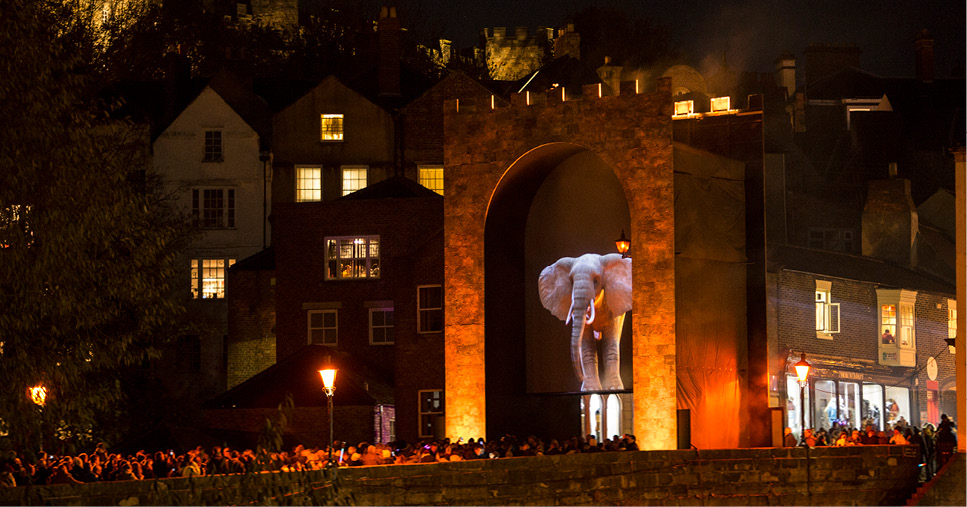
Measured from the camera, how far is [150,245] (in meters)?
24.4

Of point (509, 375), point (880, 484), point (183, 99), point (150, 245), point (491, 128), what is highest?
point (183, 99)

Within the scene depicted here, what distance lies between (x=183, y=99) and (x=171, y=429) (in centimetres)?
2625

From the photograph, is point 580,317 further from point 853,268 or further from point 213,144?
point 213,144

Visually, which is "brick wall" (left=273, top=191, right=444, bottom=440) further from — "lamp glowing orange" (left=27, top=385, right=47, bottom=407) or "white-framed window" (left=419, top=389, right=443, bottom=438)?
"lamp glowing orange" (left=27, top=385, right=47, bottom=407)

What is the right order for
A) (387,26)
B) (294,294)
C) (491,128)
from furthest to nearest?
(387,26), (294,294), (491,128)

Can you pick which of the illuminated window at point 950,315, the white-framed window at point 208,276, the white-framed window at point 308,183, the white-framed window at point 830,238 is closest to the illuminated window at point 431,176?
the white-framed window at point 308,183

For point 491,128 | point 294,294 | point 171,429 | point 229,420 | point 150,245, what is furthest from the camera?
point 294,294

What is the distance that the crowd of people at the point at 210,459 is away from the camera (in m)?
22.4

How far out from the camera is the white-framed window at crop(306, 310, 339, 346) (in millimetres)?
41781

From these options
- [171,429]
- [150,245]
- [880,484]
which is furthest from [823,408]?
[150,245]

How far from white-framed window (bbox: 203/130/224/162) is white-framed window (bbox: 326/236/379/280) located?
1022 cm

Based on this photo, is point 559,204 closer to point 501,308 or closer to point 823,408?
point 501,308

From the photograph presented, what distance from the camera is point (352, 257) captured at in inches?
1641

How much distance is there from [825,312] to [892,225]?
730 centimetres
